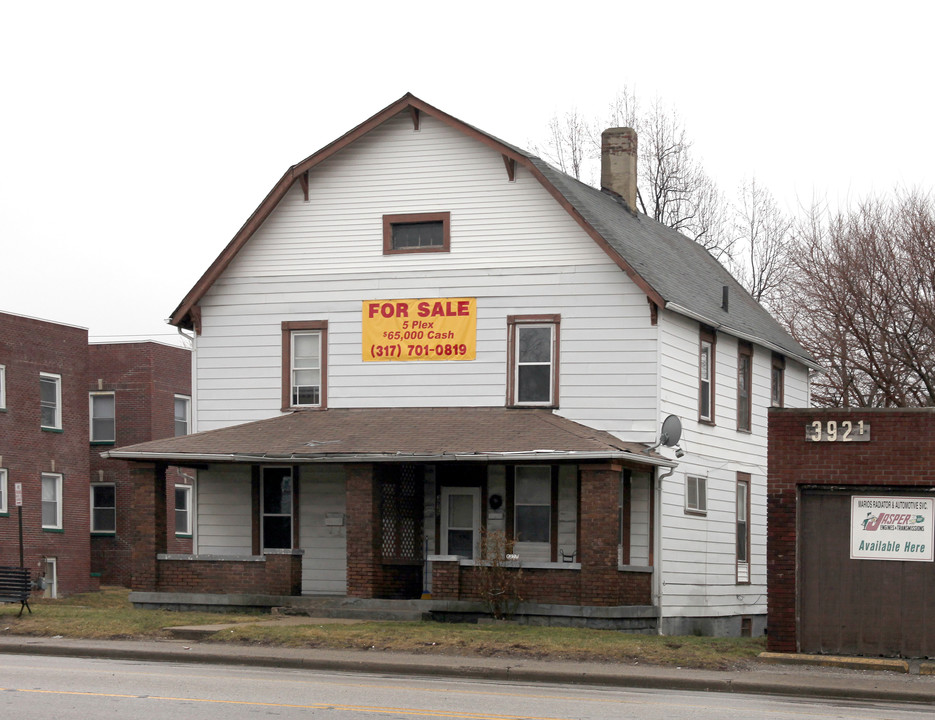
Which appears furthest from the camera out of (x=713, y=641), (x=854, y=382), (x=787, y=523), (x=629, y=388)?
(x=854, y=382)

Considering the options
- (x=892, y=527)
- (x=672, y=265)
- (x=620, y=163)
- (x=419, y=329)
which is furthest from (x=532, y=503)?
(x=620, y=163)

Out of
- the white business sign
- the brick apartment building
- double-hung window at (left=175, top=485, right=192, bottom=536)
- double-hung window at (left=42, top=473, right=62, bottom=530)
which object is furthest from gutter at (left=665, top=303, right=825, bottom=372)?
double-hung window at (left=42, top=473, right=62, bottom=530)

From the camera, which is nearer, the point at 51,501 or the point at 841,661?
the point at 841,661

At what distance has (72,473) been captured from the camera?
4047cm

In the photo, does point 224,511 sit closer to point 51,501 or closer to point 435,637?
point 435,637

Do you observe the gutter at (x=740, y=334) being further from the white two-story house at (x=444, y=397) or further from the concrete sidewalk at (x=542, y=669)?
the concrete sidewalk at (x=542, y=669)

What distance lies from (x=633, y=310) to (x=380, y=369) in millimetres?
5003

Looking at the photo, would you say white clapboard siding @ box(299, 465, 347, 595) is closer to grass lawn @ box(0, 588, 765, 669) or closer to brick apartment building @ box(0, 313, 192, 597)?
grass lawn @ box(0, 588, 765, 669)

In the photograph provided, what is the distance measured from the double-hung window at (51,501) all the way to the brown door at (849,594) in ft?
85.9

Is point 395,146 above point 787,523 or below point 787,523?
above

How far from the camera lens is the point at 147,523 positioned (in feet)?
83.9

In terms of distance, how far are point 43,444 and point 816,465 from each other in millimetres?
26239

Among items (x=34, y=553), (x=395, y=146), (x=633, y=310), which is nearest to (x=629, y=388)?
(x=633, y=310)

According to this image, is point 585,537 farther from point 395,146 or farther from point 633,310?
point 395,146
